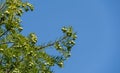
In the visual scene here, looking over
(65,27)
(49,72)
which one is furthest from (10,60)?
(65,27)

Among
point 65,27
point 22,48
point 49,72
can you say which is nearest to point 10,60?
point 22,48

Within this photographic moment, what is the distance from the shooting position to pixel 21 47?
13.7m

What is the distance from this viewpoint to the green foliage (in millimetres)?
13586

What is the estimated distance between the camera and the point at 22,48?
13625 millimetres

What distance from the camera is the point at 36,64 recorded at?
14.1 m

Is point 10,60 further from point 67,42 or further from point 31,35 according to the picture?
point 67,42

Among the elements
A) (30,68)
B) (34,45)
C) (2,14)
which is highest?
(2,14)

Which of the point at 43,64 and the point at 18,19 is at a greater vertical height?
the point at 18,19

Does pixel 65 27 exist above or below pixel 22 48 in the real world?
above

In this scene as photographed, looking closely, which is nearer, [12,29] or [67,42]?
[12,29]

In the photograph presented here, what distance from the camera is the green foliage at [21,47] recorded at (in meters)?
13.6

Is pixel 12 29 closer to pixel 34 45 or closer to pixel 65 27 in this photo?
pixel 34 45

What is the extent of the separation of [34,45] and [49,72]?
1093 mm

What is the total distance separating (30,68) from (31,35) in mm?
1413
